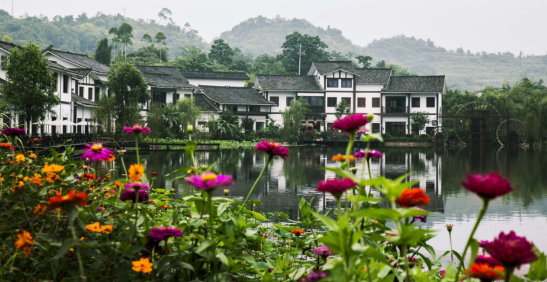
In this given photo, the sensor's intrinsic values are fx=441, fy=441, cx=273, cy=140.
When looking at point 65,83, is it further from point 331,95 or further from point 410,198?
point 410,198

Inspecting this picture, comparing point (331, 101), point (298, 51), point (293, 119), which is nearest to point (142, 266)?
point (293, 119)

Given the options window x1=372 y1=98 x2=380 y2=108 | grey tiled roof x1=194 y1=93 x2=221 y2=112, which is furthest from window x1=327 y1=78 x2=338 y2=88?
grey tiled roof x1=194 y1=93 x2=221 y2=112

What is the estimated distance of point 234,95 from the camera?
42.0m

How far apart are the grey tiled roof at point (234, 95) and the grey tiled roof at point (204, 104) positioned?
0.55 meters

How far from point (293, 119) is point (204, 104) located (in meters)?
8.25

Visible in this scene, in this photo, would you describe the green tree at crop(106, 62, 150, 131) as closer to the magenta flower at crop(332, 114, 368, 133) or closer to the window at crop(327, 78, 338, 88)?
the window at crop(327, 78, 338, 88)

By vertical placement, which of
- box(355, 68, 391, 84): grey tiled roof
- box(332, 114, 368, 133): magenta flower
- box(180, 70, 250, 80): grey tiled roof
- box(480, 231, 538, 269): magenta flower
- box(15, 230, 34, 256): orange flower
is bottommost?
box(15, 230, 34, 256): orange flower

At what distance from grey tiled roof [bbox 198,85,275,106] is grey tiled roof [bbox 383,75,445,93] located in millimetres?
12824

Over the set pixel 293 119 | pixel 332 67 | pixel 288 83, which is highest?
pixel 332 67

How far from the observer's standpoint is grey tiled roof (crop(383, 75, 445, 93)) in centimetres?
4353

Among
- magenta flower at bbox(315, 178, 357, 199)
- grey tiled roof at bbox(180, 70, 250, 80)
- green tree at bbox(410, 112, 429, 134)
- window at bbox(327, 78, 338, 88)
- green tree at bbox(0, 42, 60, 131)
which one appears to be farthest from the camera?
grey tiled roof at bbox(180, 70, 250, 80)

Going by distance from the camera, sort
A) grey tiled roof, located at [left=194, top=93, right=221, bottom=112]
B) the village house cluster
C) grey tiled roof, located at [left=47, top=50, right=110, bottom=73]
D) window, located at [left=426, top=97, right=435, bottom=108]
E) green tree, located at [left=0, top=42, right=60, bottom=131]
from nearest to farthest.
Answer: green tree, located at [left=0, top=42, right=60, bottom=131] → grey tiled roof, located at [left=47, top=50, right=110, bottom=73] → grey tiled roof, located at [left=194, top=93, right=221, bottom=112] → the village house cluster → window, located at [left=426, top=97, right=435, bottom=108]

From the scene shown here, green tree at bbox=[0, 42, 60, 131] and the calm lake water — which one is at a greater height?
green tree at bbox=[0, 42, 60, 131]

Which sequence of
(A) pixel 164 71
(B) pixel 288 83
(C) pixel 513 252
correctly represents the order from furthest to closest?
(A) pixel 164 71, (B) pixel 288 83, (C) pixel 513 252
